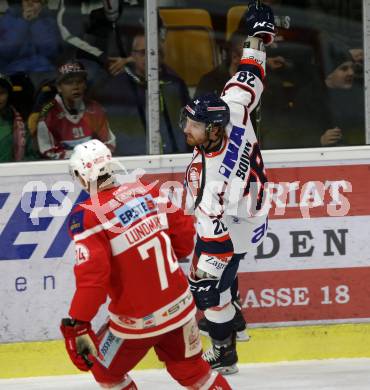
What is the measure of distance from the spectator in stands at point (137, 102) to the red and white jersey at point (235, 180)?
0.31m

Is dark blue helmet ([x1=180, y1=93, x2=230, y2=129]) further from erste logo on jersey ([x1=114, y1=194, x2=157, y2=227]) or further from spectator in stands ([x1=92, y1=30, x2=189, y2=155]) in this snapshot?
erste logo on jersey ([x1=114, y1=194, x2=157, y2=227])

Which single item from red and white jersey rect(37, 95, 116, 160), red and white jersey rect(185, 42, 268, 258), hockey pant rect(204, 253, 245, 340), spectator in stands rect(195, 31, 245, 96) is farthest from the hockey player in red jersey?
spectator in stands rect(195, 31, 245, 96)

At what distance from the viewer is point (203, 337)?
653 cm

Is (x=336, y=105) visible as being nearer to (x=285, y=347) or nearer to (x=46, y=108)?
(x=285, y=347)

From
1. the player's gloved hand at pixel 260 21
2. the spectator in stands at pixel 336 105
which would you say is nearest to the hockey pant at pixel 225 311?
the spectator in stands at pixel 336 105

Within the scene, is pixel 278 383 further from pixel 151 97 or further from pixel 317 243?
pixel 151 97

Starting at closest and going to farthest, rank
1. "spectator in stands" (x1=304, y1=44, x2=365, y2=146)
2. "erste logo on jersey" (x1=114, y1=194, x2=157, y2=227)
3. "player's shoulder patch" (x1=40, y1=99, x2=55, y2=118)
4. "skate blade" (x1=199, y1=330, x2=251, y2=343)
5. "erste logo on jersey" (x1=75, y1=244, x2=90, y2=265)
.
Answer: "erste logo on jersey" (x1=75, y1=244, x2=90, y2=265) → "erste logo on jersey" (x1=114, y1=194, x2=157, y2=227) → "player's shoulder patch" (x1=40, y1=99, x2=55, y2=118) → "skate blade" (x1=199, y1=330, x2=251, y2=343) → "spectator in stands" (x1=304, y1=44, x2=365, y2=146)

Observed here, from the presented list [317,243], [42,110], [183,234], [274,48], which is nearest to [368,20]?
[274,48]

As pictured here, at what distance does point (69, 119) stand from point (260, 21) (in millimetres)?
1051

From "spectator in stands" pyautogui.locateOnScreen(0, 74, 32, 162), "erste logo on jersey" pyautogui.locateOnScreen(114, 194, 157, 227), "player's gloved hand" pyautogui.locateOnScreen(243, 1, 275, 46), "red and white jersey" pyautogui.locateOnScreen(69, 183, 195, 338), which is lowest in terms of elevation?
"red and white jersey" pyautogui.locateOnScreen(69, 183, 195, 338)

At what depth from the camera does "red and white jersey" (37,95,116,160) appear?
6.38 meters

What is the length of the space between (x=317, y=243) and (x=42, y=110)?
59.7 inches

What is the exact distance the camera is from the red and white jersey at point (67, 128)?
638cm

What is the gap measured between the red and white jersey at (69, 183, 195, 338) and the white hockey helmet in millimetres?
78
